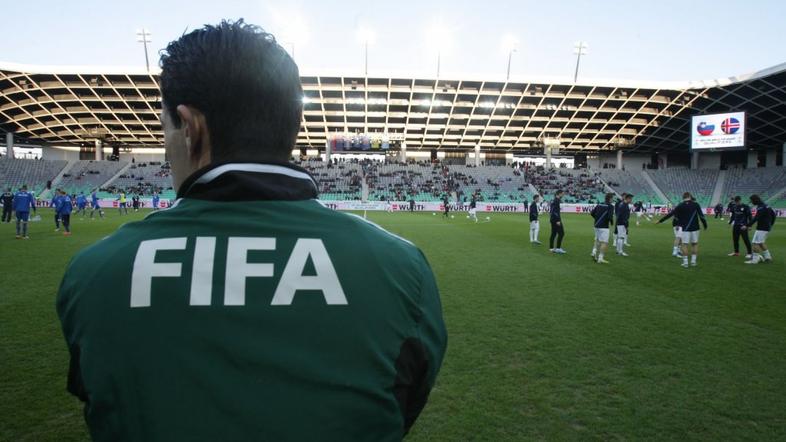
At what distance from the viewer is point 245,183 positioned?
1.14m

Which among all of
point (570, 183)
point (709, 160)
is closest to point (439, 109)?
point (570, 183)

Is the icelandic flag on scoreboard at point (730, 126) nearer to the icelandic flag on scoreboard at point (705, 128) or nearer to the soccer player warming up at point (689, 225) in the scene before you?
the icelandic flag on scoreboard at point (705, 128)

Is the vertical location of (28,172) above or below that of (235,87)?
above

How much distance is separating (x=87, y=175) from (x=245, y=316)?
68.5 meters

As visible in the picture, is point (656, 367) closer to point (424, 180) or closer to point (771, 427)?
point (771, 427)

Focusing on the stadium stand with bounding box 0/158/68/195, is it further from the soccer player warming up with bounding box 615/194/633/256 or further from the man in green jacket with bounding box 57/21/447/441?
the man in green jacket with bounding box 57/21/447/441

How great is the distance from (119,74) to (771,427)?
212 ft

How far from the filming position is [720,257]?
45.1 feet

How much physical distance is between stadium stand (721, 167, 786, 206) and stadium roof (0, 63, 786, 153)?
12.6ft

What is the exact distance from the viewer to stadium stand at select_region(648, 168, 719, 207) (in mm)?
55438

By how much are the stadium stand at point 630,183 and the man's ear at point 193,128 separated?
62.1 metres

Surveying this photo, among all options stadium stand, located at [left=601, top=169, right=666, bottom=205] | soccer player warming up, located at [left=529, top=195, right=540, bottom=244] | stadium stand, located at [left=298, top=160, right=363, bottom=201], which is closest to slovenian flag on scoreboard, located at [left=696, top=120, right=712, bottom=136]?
stadium stand, located at [left=601, top=169, right=666, bottom=205]

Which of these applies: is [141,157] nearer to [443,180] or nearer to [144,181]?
[144,181]

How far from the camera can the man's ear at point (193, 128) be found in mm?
1278
